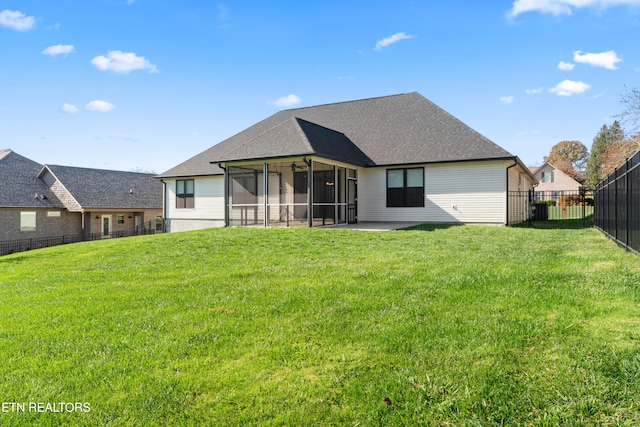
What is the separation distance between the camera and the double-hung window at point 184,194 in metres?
22.8

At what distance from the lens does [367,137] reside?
20.5 meters

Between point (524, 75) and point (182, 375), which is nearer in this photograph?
point (182, 375)

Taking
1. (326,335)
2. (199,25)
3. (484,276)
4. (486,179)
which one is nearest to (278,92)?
(199,25)

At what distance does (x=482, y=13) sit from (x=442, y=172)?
6769 mm

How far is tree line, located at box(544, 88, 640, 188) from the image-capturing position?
3067 cm

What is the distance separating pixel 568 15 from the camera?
13148mm

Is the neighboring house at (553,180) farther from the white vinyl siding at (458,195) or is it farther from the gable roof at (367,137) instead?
the white vinyl siding at (458,195)

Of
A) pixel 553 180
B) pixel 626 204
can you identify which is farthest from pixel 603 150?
pixel 626 204

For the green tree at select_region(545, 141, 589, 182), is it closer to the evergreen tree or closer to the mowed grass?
the evergreen tree

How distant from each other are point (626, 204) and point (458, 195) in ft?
30.5

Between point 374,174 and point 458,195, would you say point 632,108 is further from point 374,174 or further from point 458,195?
point 374,174

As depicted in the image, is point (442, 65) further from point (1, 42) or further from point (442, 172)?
point (1, 42)

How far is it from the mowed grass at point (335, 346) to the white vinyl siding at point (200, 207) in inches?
587

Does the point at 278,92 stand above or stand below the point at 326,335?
above
